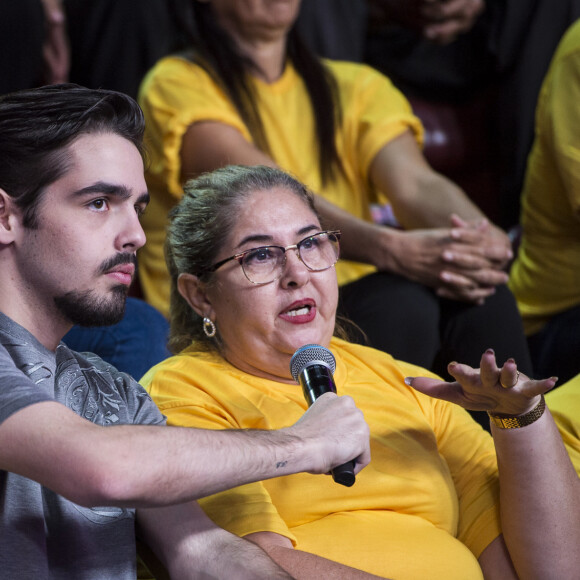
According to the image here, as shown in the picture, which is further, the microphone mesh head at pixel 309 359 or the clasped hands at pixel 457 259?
the clasped hands at pixel 457 259

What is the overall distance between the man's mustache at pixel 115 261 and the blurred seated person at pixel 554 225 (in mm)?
1030

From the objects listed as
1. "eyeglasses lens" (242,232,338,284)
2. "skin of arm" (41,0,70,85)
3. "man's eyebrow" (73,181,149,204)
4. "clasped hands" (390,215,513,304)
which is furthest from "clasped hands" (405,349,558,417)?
"skin of arm" (41,0,70,85)

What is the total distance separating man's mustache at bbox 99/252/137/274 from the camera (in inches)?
42.0

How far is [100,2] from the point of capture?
2367 mm

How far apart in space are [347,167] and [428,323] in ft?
1.79

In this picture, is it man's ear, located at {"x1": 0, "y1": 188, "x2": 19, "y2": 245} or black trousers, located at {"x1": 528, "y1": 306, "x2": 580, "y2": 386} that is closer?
man's ear, located at {"x1": 0, "y1": 188, "x2": 19, "y2": 245}

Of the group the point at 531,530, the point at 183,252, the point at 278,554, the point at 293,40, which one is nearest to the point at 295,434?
the point at 278,554

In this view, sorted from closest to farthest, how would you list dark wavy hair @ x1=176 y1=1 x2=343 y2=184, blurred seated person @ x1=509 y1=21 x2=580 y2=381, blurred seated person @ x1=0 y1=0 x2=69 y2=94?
blurred seated person @ x1=509 y1=21 x2=580 y2=381
dark wavy hair @ x1=176 y1=1 x2=343 y2=184
blurred seated person @ x1=0 y1=0 x2=69 y2=94

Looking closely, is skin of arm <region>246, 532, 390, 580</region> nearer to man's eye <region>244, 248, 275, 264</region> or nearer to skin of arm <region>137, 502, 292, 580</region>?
skin of arm <region>137, 502, 292, 580</region>

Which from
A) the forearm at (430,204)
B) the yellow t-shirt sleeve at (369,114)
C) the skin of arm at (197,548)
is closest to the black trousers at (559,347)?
the forearm at (430,204)

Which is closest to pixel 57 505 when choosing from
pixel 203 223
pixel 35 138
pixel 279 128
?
pixel 35 138

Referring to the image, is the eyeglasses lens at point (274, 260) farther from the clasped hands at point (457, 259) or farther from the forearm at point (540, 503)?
the clasped hands at point (457, 259)

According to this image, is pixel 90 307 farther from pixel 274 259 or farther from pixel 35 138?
pixel 274 259

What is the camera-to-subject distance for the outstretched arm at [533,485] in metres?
1.19
